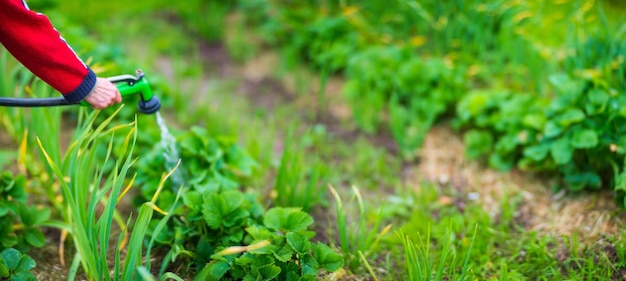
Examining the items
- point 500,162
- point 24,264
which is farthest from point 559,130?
point 24,264

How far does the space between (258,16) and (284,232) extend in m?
2.46

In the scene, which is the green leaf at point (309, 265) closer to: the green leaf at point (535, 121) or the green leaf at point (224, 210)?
the green leaf at point (224, 210)

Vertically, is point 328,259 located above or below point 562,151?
below

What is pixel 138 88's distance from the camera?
163 centimetres

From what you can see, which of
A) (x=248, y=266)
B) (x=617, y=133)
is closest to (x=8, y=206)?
(x=248, y=266)

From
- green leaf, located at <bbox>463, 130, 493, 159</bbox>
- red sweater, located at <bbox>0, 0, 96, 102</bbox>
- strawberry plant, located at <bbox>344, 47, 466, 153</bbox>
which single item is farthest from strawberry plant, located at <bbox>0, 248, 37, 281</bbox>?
green leaf, located at <bbox>463, 130, 493, 159</bbox>

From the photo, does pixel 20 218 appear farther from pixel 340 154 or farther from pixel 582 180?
pixel 582 180

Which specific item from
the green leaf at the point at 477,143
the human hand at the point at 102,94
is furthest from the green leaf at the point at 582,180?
the human hand at the point at 102,94

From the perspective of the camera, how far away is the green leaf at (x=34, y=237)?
1.75m

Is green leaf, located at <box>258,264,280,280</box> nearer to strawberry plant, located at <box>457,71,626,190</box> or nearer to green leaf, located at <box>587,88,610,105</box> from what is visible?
strawberry plant, located at <box>457,71,626,190</box>

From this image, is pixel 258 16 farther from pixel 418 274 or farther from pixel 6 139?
pixel 418 274

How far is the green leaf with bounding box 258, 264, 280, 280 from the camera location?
1.45m

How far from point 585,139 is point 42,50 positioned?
1.97 meters

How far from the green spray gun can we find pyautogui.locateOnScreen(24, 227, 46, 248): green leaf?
1.84 feet
